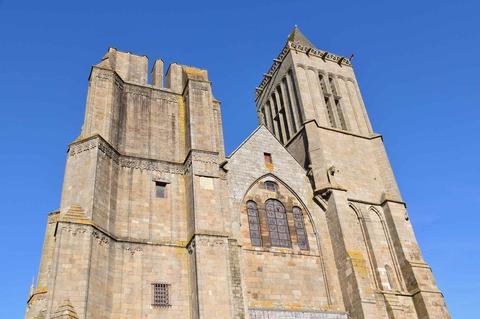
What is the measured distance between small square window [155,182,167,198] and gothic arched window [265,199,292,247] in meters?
4.65

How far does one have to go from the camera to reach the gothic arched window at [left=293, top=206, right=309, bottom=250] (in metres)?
20.1

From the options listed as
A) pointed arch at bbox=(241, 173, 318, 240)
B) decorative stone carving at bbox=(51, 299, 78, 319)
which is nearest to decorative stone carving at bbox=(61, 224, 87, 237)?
decorative stone carving at bbox=(51, 299, 78, 319)

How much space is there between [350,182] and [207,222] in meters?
9.29

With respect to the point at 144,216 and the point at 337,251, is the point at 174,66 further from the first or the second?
the point at 337,251

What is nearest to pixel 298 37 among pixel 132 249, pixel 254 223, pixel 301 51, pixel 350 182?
pixel 301 51

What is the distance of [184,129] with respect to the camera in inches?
820

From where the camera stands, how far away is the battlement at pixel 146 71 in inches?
858

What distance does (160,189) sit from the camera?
61.3 feet

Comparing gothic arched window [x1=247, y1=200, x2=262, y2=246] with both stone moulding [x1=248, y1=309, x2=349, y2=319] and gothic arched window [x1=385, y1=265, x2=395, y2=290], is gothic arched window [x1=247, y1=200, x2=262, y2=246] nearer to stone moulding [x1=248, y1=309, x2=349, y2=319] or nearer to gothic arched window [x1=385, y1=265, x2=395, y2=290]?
stone moulding [x1=248, y1=309, x2=349, y2=319]

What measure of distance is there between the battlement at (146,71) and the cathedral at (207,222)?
0.25ft

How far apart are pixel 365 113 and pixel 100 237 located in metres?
18.5

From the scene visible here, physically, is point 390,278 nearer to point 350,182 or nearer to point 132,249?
point 350,182

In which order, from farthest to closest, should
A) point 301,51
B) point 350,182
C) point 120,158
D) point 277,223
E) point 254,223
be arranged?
point 301,51 < point 350,182 < point 277,223 < point 254,223 < point 120,158

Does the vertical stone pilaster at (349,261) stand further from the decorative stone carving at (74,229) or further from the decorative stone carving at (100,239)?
the decorative stone carving at (74,229)
